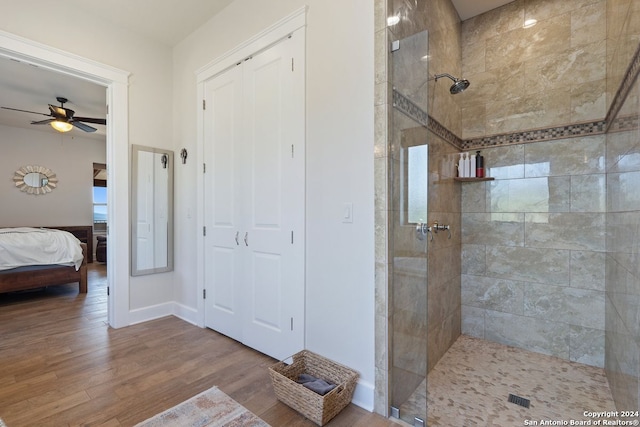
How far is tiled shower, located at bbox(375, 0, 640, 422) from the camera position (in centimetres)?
169

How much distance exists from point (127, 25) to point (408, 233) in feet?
10.9

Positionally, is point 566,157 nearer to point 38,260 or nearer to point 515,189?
point 515,189

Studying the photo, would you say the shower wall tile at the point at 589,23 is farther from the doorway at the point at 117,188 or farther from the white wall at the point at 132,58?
the doorway at the point at 117,188

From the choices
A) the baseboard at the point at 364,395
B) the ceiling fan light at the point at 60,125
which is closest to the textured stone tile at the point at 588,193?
the baseboard at the point at 364,395

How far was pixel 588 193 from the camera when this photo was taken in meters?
2.27

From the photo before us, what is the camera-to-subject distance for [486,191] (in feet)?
9.03

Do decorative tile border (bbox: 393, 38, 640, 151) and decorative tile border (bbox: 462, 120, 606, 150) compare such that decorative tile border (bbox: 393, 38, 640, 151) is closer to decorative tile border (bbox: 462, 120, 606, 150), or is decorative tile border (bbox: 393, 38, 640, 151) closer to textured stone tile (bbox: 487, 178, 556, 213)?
decorative tile border (bbox: 462, 120, 606, 150)

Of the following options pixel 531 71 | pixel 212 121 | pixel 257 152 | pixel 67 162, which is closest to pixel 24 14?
pixel 212 121

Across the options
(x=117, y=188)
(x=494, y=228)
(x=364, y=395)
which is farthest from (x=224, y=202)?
(x=494, y=228)

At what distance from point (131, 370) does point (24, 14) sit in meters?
2.93

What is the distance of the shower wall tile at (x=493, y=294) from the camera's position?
258 cm

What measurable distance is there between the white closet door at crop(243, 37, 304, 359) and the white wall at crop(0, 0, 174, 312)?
1309 mm

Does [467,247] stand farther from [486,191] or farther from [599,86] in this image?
[599,86]

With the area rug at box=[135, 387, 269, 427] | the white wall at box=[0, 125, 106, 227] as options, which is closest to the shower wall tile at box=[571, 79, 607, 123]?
the area rug at box=[135, 387, 269, 427]
